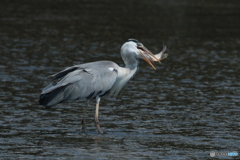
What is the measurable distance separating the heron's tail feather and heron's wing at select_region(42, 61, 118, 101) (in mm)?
76

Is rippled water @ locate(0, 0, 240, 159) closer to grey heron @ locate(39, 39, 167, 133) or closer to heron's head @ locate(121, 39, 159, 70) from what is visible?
grey heron @ locate(39, 39, 167, 133)

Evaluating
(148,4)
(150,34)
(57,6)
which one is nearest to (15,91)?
(150,34)

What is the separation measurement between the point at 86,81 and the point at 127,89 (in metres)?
5.47

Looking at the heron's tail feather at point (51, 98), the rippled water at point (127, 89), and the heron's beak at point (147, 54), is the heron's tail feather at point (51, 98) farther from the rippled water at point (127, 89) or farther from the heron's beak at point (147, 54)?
the heron's beak at point (147, 54)

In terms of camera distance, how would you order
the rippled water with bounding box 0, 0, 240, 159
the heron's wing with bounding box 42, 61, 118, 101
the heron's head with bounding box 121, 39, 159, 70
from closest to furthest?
the rippled water with bounding box 0, 0, 240, 159 < the heron's wing with bounding box 42, 61, 118, 101 < the heron's head with bounding box 121, 39, 159, 70

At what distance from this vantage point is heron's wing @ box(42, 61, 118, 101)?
14.3 m

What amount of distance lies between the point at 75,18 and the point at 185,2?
16.6 meters

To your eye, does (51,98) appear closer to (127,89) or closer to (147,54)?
(147,54)

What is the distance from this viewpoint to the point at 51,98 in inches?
556

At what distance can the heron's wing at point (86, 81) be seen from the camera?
563 inches
